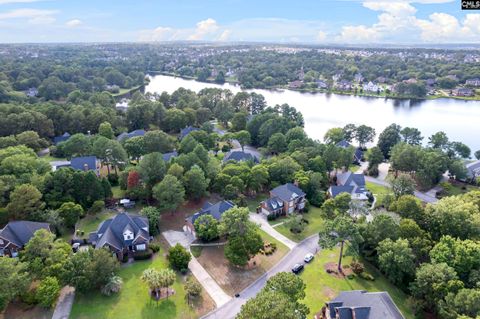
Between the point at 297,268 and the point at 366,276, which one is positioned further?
the point at 297,268

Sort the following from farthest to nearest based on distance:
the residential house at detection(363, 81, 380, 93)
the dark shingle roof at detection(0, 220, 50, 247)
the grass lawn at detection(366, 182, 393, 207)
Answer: the residential house at detection(363, 81, 380, 93) → the grass lawn at detection(366, 182, 393, 207) → the dark shingle roof at detection(0, 220, 50, 247)

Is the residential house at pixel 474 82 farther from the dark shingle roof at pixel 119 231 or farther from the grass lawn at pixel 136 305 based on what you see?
the grass lawn at pixel 136 305

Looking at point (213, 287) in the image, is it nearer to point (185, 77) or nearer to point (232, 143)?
point (232, 143)

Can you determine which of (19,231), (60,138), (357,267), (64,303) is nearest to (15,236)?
(19,231)

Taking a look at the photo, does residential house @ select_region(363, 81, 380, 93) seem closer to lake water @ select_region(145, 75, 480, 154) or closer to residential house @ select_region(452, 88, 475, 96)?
lake water @ select_region(145, 75, 480, 154)

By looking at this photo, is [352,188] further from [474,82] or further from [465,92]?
[474,82]

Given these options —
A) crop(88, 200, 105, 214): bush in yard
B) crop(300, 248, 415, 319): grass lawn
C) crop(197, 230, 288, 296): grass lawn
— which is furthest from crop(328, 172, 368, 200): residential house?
crop(88, 200, 105, 214): bush in yard

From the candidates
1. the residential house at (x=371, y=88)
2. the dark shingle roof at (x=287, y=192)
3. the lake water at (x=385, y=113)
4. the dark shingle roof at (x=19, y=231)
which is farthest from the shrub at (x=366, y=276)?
the residential house at (x=371, y=88)
